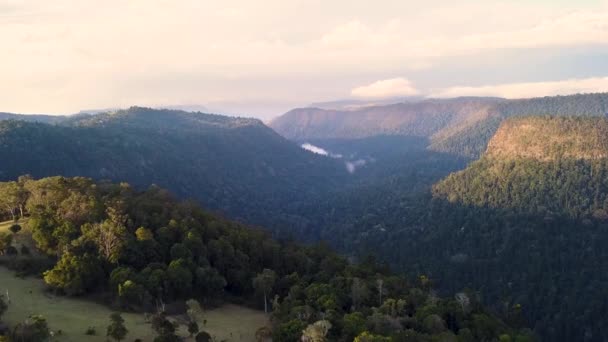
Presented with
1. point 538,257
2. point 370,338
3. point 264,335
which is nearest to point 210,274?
point 264,335

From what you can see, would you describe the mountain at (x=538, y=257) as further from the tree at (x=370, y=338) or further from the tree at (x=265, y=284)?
the tree at (x=370, y=338)

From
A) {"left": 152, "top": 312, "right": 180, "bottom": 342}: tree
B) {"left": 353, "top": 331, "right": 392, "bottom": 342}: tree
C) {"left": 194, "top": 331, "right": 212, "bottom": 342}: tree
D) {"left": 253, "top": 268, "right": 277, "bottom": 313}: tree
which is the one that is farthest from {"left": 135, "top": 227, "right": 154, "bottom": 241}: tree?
{"left": 353, "top": 331, "right": 392, "bottom": 342}: tree

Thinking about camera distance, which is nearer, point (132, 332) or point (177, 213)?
point (132, 332)

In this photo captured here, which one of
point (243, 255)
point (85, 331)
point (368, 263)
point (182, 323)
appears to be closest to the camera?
point (85, 331)

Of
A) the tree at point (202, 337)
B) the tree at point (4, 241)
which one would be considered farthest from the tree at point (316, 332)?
the tree at point (4, 241)

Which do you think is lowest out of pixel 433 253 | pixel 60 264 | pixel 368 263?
pixel 433 253

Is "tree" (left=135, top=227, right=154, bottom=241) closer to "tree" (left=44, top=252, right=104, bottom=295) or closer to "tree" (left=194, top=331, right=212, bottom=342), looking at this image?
"tree" (left=44, top=252, right=104, bottom=295)

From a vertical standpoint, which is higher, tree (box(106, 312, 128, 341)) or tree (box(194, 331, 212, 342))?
tree (box(106, 312, 128, 341))

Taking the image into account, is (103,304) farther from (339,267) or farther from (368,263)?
(368,263)

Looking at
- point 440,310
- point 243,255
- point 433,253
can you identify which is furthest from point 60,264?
point 433,253
